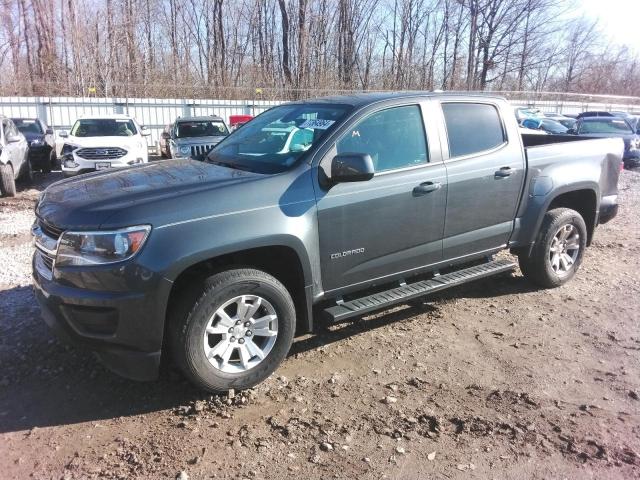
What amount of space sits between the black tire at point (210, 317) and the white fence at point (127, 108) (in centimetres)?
1913

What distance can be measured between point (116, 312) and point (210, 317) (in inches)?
21.5

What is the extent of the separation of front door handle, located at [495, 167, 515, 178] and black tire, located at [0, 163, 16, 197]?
373 inches

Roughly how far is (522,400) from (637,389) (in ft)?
2.90

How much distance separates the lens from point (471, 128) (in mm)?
4648

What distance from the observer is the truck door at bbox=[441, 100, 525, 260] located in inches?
174

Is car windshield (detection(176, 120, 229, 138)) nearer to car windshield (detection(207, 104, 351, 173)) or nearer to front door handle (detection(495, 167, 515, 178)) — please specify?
car windshield (detection(207, 104, 351, 173))

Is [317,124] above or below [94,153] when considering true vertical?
above

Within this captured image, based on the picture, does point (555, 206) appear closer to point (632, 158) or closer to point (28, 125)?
point (632, 158)

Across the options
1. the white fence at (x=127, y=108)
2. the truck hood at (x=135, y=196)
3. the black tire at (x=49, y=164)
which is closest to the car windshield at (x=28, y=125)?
the black tire at (x=49, y=164)

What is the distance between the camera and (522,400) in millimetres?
3449

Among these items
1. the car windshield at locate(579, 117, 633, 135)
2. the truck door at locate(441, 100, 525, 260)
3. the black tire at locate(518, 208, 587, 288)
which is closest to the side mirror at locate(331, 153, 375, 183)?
the truck door at locate(441, 100, 525, 260)

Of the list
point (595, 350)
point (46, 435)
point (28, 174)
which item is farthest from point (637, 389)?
point (28, 174)

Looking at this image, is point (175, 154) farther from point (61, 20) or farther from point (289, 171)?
point (61, 20)

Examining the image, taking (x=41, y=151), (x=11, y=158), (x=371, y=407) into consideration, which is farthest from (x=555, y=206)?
(x=41, y=151)
